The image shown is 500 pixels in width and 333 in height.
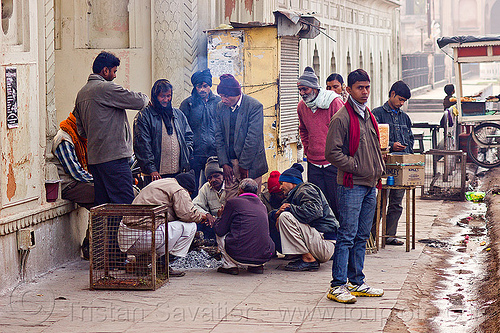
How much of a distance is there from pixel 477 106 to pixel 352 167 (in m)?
10.6

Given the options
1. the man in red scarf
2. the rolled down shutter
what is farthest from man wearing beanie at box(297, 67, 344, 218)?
the rolled down shutter

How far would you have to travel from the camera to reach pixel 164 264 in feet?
23.5

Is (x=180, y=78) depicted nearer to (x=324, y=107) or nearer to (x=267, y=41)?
(x=267, y=41)

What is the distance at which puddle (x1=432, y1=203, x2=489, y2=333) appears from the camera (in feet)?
20.4

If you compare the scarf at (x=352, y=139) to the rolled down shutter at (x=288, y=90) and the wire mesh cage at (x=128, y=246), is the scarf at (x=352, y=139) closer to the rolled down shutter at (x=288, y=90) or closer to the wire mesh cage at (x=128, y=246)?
the wire mesh cage at (x=128, y=246)

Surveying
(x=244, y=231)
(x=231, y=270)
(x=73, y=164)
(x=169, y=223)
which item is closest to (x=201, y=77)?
(x=73, y=164)

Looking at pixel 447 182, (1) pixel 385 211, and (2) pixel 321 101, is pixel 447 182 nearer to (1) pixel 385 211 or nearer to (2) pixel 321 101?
(1) pixel 385 211

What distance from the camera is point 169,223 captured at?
22.9 ft

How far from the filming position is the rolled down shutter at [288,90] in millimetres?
10594

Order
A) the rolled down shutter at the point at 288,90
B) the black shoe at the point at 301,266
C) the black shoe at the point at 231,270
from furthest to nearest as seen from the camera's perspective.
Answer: the rolled down shutter at the point at 288,90 < the black shoe at the point at 301,266 < the black shoe at the point at 231,270

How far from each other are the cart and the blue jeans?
31.8 feet

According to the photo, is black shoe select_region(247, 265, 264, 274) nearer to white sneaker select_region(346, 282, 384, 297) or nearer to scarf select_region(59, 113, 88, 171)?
white sneaker select_region(346, 282, 384, 297)

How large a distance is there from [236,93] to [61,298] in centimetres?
273

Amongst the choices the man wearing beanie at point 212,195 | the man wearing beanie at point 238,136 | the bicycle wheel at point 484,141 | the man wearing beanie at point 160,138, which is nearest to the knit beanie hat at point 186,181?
the man wearing beanie at point 160,138
